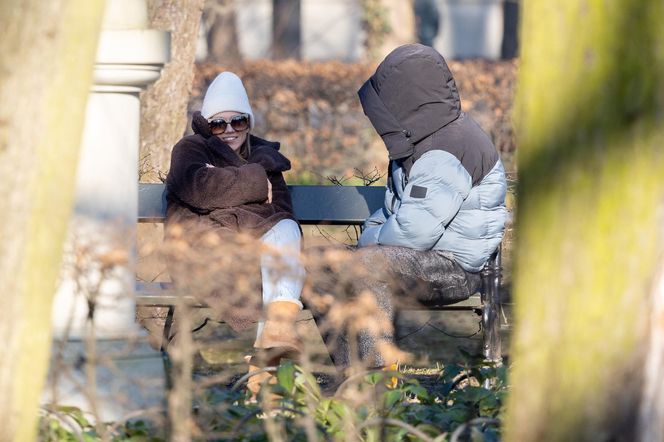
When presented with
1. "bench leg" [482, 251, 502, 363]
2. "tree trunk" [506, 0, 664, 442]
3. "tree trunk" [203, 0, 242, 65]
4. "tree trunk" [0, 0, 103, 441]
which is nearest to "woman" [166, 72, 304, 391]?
"bench leg" [482, 251, 502, 363]

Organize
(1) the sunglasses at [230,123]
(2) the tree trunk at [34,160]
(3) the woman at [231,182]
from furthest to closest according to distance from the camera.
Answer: (1) the sunglasses at [230,123], (3) the woman at [231,182], (2) the tree trunk at [34,160]

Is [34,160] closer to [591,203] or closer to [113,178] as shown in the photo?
[591,203]

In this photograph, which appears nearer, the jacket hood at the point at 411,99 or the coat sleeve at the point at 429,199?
the coat sleeve at the point at 429,199

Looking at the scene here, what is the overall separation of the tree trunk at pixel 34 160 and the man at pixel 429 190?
7.49 ft

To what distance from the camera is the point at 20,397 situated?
2891 mm

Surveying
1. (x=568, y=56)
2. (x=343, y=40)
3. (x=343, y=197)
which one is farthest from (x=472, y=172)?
(x=343, y=40)

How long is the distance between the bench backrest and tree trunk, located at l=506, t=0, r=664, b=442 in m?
3.40

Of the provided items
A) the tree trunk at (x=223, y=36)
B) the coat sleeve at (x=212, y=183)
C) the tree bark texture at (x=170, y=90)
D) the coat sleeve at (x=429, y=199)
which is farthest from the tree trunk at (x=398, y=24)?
the coat sleeve at (x=429, y=199)

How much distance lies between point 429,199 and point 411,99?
1.46ft

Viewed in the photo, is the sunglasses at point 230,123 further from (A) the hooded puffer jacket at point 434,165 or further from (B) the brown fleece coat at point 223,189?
(A) the hooded puffer jacket at point 434,165

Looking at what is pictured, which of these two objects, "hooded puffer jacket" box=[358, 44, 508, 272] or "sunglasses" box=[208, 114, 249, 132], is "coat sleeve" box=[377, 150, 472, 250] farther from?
"sunglasses" box=[208, 114, 249, 132]

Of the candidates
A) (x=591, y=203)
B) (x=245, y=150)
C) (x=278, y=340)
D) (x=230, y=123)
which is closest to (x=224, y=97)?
(x=230, y=123)

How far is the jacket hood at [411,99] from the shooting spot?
5.32 meters

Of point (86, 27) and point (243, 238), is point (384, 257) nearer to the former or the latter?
point (243, 238)
